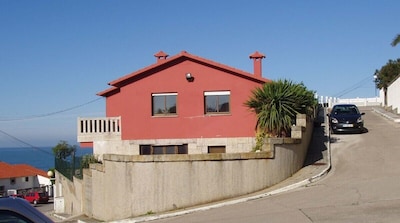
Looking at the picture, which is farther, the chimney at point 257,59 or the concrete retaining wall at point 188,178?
the chimney at point 257,59

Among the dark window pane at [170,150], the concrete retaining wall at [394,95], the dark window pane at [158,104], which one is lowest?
the dark window pane at [170,150]

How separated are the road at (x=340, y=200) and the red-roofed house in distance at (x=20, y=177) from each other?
64.2 m

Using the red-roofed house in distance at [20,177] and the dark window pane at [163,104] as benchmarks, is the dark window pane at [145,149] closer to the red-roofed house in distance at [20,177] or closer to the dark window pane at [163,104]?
the dark window pane at [163,104]

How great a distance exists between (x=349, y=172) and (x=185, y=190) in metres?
5.85

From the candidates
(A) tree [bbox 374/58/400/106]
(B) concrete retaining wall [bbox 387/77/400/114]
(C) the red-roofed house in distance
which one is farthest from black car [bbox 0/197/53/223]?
(C) the red-roofed house in distance

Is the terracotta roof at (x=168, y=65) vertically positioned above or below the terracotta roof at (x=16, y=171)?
above

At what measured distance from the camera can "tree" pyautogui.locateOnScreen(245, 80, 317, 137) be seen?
20.0 metres

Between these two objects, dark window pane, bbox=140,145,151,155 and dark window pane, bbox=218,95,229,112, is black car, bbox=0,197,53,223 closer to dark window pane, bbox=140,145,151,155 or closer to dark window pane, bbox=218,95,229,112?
dark window pane, bbox=218,95,229,112

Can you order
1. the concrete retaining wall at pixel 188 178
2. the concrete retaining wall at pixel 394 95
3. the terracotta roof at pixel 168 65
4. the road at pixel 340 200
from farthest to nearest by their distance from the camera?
the concrete retaining wall at pixel 394 95, the terracotta roof at pixel 168 65, the concrete retaining wall at pixel 188 178, the road at pixel 340 200

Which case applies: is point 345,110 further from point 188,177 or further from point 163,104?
point 188,177

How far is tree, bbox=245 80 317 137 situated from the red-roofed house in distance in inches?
2429

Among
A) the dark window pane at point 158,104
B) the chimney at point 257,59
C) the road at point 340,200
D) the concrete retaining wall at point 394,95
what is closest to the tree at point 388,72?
the concrete retaining wall at point 394,95

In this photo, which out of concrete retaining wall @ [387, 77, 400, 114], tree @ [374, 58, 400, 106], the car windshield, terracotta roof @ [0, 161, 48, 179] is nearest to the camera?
the car windshield

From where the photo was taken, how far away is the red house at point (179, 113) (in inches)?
979
